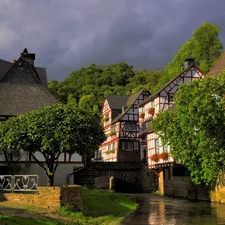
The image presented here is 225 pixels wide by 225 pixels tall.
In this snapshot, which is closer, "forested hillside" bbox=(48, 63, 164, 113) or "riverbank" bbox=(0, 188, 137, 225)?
→ "riverbank" bbox=(0, 188, 137, 225)

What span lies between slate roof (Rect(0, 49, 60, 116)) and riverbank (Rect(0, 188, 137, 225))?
34.7ft

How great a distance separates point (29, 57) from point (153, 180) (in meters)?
Result: 19.4

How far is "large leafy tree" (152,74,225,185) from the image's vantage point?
21.6 meters

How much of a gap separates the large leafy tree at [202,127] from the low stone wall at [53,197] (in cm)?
832

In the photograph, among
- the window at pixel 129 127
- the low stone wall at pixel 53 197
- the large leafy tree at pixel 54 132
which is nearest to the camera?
the low stone wall at pixel 53 197

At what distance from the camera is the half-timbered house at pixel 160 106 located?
38.1 metres

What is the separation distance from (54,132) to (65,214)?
5056 millimetres

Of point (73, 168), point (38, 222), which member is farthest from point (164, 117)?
point (38, 222)

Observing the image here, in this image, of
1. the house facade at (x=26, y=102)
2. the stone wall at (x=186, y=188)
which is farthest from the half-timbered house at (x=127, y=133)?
the house facade at (x=26, y=102)

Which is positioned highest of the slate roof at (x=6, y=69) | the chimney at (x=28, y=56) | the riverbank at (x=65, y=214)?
the chimney at (x=28, y=56)

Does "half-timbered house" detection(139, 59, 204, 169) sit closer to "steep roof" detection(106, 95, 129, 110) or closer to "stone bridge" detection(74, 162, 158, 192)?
"stone bridge" detection(74, 162, 158, 192)

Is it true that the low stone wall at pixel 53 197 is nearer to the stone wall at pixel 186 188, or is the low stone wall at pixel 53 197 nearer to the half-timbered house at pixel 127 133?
the stone wall at pixel 186 188

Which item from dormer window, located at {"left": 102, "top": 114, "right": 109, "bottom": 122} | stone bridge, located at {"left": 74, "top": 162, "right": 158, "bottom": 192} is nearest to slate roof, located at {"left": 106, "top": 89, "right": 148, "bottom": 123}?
dormer window, located at {"left": 102, "top": 114, "right": 109, "bottom": 122}

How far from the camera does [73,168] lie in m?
32.4
